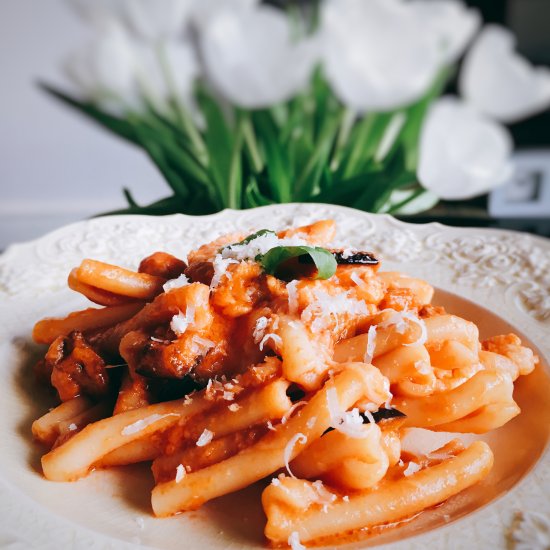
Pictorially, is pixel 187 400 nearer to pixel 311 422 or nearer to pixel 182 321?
pixel 182 321

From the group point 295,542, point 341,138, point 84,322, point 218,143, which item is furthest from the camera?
point 341,138

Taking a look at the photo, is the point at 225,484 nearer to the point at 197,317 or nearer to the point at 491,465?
the point at 197,317

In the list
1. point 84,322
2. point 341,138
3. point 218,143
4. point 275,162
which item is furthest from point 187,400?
point 341,138

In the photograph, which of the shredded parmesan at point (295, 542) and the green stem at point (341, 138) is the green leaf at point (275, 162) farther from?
the shredded parmesan at point (295, 542)

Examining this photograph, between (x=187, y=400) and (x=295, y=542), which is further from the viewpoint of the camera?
(x=187, y=400)

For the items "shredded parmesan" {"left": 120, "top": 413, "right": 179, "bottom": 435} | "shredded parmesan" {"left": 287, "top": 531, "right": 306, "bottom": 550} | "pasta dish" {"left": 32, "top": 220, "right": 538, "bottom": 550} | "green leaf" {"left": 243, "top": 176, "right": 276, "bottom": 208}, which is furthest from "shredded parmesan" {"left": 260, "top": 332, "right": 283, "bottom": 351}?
"green leaf" {"left": 243, "top": 176, "right": 276, "bottom": 208}

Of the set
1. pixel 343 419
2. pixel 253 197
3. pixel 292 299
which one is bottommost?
pixel 253 197

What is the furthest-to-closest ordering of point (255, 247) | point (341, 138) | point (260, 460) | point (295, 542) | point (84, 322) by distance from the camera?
point (341, 138) → point (84, 322) → point (255, 247) → point (260, 460) → point (295, 542)
